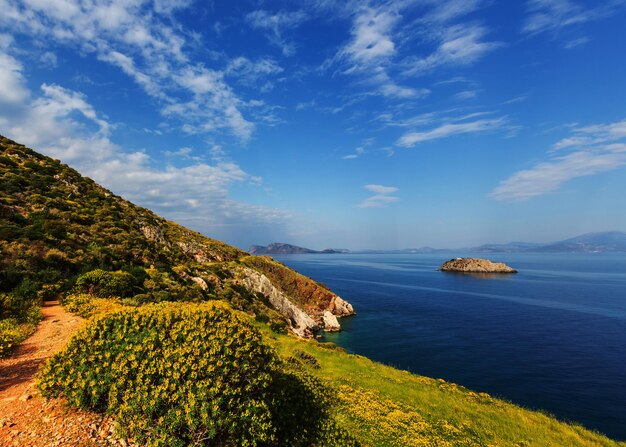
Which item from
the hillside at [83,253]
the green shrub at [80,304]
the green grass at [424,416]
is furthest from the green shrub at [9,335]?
the green grass at [424,416]

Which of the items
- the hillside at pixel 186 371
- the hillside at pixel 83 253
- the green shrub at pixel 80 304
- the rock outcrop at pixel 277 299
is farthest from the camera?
the rock outcrop at pixel 277 299

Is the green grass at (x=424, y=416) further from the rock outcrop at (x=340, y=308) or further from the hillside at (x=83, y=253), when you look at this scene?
the rock outcrop at (x=340, y=308)

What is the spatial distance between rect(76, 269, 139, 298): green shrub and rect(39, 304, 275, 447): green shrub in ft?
50.7

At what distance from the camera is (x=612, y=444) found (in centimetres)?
1662

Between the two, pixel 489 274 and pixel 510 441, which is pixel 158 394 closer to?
pixel 510 441

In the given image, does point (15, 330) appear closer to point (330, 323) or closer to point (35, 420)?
point (35, 420)

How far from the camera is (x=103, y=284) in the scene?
23.4 m

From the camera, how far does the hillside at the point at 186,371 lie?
845 cm

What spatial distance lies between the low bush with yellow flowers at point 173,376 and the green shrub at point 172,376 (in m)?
0.03

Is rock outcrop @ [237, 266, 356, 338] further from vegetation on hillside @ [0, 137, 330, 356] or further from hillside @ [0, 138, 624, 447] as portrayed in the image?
hillside @ [0, 138, 624, 447]

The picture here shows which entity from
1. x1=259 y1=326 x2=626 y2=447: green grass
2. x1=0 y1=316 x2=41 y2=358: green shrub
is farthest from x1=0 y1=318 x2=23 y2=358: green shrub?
x1=259 y1=326 x2=626 y2=447: green grass

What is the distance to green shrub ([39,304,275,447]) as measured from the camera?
8156 mm

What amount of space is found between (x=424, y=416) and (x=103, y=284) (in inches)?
977

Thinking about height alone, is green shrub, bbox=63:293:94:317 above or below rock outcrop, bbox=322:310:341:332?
above
